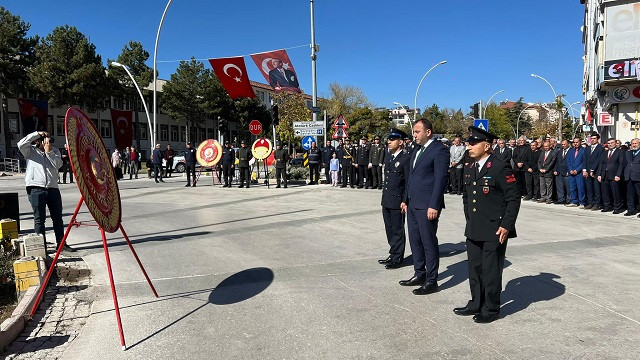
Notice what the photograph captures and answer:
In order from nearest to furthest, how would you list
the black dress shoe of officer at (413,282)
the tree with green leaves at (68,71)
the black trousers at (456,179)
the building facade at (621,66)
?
the black dress shoe of officer at (413,282), the black trousers at (456,179), the building facade at (621,66), the tree with green leaves at (68,71)

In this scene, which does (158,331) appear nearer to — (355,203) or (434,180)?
(434,180)

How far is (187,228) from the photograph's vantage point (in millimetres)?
10258

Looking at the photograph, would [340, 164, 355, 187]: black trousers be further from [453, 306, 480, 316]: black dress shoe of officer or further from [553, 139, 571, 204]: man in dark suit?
[453, 306, 480, 316]: black dress shoe of officer

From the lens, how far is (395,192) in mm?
6430

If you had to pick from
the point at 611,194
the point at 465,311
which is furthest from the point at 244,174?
the point at 465,311

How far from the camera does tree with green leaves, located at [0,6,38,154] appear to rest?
42.7 m

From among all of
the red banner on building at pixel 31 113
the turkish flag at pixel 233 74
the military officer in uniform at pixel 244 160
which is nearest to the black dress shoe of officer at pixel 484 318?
the military officer in uniform at pixel 244 160

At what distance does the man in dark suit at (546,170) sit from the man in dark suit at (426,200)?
33.6ft

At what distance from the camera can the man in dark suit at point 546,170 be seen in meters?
14.3

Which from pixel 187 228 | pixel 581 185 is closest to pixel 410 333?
pixel 187 228

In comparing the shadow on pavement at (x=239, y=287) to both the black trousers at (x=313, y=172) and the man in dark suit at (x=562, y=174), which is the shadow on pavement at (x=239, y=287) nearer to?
the man in dark suit at (x=562, y=174)

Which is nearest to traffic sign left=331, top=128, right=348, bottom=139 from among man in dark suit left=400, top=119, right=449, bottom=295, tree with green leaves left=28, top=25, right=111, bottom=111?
man in dark suit left=400, top=119, right=449, bottom=295

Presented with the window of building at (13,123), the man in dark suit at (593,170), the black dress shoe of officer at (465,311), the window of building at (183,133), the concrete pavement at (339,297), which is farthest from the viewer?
the window of building at (183,133)

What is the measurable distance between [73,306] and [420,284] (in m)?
3.94
